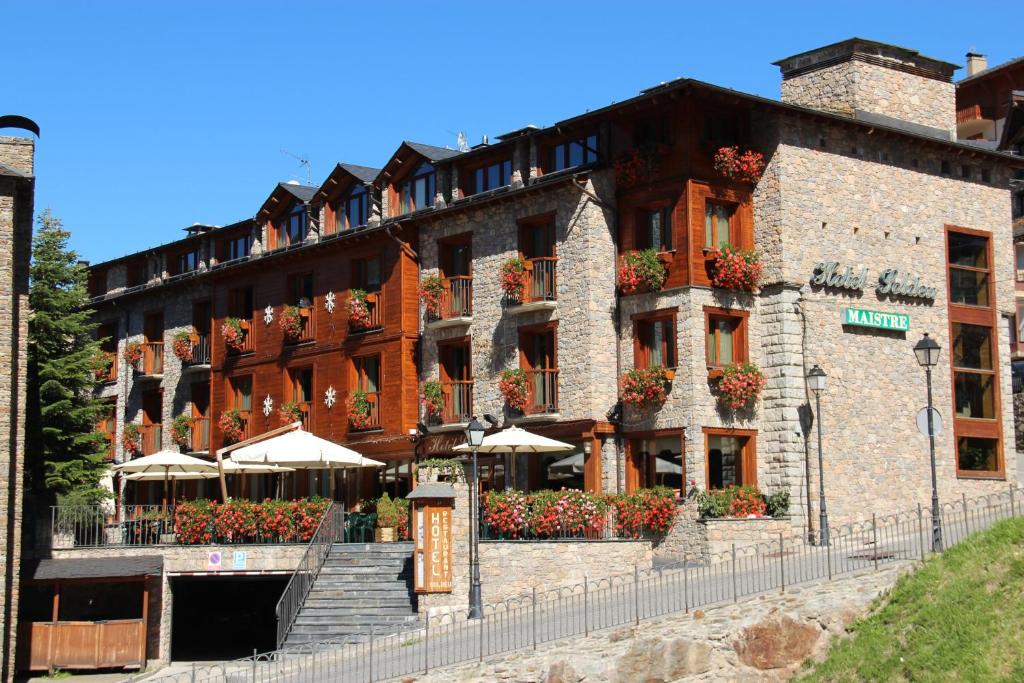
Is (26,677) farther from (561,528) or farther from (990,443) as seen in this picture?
(990,443)

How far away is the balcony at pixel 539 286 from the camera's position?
118ft

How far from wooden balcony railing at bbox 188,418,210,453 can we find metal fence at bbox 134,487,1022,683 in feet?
58.3

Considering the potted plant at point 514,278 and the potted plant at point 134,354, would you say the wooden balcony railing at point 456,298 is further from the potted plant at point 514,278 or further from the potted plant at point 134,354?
the potted plant at point 134,354

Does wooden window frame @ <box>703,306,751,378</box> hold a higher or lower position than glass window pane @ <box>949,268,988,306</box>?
lower

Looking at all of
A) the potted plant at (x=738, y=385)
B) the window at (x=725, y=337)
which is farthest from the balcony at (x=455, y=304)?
the potted plant at (x=738, y=385)

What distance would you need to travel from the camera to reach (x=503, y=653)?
968 inches

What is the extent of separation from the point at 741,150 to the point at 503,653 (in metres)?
15.2

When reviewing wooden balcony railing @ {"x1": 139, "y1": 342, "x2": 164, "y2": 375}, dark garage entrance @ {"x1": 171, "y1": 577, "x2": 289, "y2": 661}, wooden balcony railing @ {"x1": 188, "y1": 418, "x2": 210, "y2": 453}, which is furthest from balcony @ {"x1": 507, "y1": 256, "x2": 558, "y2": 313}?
wooden balcony railing @ {"x1": 139, "y1": 342, "x2": 164, "y2": 375}

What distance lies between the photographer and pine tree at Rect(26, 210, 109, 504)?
126 feet

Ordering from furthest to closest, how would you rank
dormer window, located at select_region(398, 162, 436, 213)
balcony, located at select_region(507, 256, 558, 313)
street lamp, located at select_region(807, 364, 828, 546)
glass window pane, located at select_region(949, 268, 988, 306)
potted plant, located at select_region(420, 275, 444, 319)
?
dormer window, located at select_region(398, 162, 436, 213), potted plant, located at select_region(420, 275, 444, 319), glass window pane, located at select_region(949, 268, 988, 306), balcony, located at select_region(507, 256, 558, 313), street lamp, located at select_region(807, 364, 828, 546)

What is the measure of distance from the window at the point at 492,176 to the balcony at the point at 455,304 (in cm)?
252

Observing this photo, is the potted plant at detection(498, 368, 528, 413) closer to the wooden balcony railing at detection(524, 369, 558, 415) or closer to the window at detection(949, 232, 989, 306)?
the wooden balcony railing at detection(524, 369, 558, 415)

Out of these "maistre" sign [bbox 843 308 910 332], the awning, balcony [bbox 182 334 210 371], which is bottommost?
the awning

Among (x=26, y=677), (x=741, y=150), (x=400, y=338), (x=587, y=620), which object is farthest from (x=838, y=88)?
(x=26, y=677)
